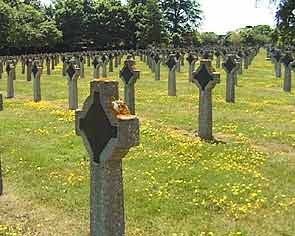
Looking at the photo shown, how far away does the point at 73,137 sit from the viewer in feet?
53.8

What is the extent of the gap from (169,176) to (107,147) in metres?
4.91

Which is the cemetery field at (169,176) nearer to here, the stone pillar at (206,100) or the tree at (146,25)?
the stone pillar at (206,100)

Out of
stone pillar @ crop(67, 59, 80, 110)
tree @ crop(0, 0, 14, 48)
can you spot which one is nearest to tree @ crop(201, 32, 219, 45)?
tree @ crop(0, 0, 14, 48)

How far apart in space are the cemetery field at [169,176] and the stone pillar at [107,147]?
1.67 metres

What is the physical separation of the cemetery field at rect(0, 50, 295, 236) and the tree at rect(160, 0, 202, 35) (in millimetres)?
93530

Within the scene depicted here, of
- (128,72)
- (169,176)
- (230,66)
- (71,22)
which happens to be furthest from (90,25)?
(169,176)

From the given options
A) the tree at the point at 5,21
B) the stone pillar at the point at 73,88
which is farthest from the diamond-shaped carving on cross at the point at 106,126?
the tree at the point at 5,21

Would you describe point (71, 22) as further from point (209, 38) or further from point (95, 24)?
point (209, 38)

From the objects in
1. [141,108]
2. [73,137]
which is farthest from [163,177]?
[141,108]

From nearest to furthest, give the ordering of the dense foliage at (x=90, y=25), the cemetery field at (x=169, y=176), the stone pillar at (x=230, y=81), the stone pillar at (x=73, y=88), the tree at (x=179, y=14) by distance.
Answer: the cemetery field at (x=169, y=176) < the stone pillar at (x=73, y=88) < the stone pillar at (x=230, y=81) < the dense foliage at (x=90, y=25) < the tree at (x=179, y=14)

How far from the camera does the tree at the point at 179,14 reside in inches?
4483

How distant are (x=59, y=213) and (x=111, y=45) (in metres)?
79.4

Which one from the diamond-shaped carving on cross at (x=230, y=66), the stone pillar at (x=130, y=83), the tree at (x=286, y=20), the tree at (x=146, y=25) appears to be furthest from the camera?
the tree at (x=146, y=25)

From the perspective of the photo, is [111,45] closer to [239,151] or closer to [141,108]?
[141,108]
